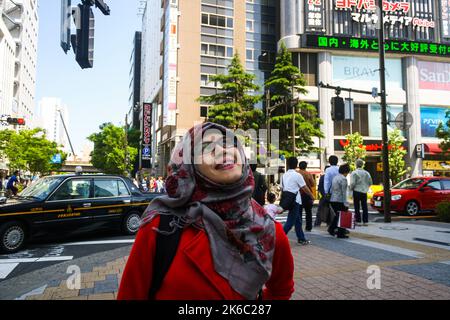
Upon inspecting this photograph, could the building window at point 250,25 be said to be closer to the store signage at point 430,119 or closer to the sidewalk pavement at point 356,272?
the store signage at point 430,119

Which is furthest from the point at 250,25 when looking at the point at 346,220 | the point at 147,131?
the point at 346,220

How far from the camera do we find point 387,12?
3572cm

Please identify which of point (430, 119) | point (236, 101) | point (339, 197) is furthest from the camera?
point (430, 119)

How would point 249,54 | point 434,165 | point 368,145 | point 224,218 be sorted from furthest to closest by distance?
point 249,54, point 434,165, point 368,145, point 224,218

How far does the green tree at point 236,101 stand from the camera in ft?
80.7

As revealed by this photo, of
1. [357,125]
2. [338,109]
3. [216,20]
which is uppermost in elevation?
[216,20]

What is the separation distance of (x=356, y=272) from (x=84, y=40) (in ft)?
→ 19.2

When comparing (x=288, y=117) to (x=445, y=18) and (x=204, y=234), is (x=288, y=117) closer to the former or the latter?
(x=204, y=234)

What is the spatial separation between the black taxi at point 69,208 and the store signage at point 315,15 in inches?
1195

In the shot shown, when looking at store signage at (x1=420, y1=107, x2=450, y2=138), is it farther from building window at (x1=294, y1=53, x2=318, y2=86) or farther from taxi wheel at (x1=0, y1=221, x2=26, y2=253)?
taxi wheel at (x1=0, y1=221, x2=26, y2=253)

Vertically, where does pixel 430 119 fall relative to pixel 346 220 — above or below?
above
